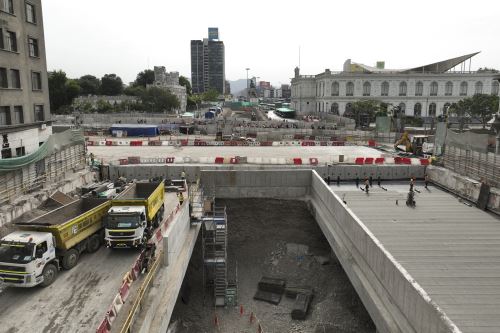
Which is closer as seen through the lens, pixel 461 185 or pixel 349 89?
pixel 461 185

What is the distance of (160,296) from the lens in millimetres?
14953

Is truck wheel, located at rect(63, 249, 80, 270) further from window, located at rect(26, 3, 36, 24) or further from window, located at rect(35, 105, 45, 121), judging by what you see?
window, located at rect(26, 3, 36, 24)

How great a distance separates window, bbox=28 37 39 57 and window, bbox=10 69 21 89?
2.49 m

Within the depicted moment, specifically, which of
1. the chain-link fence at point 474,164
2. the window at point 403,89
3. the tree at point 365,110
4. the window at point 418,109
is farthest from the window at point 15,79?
the window at point 418,109

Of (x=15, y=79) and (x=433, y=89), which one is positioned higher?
(x=433, y=89)

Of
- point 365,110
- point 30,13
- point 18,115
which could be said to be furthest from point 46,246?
point 365,110

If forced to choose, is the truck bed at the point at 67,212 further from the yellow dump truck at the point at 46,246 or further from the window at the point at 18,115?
the window at the point at 18,115

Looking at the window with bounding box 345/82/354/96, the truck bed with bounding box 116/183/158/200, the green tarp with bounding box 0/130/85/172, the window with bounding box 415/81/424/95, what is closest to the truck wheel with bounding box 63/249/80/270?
the truck bed with bounding box 116/183/158/200

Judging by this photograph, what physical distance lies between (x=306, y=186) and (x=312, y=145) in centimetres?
2191

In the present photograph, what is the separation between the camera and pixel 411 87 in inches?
3971

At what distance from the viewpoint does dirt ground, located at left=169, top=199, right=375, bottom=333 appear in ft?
66.5

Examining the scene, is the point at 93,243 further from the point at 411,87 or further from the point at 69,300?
the point at 411,87

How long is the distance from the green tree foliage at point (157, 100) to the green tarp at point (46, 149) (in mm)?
80405

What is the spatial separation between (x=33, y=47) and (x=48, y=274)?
21.5m
